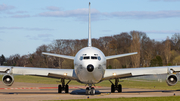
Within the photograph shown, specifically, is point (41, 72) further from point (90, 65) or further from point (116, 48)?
point (116, 48)

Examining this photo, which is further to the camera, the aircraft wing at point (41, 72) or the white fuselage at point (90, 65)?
the aircraft wing at point (41, 72)

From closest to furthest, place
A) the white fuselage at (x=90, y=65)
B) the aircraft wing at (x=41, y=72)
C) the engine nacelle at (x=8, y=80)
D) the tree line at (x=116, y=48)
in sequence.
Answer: the white fuselage at (x=90, y=65) < the engine nacelle at (x=8, y=80) < the aircraft wing at (x=41, y=72) < the tree line at (x=116, y=48)

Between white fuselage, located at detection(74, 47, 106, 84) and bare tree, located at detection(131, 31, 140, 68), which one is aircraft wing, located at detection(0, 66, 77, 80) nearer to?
white fuselage, located at detection(74, 47, 106, 84)

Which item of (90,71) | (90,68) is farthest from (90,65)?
(90,71)

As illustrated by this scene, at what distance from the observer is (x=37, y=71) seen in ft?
86.4

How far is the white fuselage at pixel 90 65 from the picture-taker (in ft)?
72.7

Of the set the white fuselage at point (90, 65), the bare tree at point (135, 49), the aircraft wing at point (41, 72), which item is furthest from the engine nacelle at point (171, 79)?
the bare tree at point (135, 49)

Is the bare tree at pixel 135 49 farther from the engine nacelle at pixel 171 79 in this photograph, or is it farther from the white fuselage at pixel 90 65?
the white fuselage at pixel 90 65

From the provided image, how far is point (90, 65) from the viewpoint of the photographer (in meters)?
21.8

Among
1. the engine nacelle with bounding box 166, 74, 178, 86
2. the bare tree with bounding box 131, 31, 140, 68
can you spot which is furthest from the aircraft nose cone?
the bare tree with bounding box 131, 31, 140, 68

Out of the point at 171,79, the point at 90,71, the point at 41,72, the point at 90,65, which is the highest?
the point at 90,65

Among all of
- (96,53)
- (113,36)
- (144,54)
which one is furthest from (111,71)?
(113,36)

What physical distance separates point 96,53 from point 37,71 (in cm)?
644

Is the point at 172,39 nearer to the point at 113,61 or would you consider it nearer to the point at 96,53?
the point at 113,61
